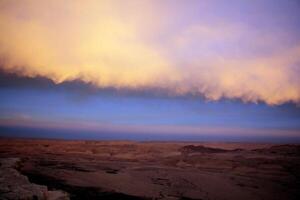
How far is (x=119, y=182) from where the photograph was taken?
10852 millimetres

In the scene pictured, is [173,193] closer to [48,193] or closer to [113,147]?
[48,193]

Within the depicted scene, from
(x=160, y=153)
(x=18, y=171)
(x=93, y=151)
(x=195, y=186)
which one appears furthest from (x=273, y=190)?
(x=93, y=151)

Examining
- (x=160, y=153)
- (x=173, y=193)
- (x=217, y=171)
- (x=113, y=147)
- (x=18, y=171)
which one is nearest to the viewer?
(x=173, y=193)

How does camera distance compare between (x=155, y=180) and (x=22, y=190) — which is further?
(x=155, y=180)

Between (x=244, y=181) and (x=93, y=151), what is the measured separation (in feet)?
37.4

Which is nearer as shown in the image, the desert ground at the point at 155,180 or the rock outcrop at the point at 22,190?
the rock outcrop at the point at 22,190

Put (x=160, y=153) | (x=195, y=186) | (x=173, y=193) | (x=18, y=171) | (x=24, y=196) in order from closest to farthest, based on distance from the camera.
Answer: (x=24, y=196) → (x=173, y=193) → (x=195, y=186) → (x=18, y=171) → (x=160, y=153)

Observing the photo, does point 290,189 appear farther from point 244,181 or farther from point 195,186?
point 195,186

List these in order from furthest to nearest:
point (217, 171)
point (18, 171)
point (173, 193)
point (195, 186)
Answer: point (217, 171), point (18, 171), point (195, 186), point (173, 193)

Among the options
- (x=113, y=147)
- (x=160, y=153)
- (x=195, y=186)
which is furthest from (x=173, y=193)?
(x=113, y=147)

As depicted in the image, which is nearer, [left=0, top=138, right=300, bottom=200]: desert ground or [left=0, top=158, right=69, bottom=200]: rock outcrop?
[left=0, top=158, right=69, bottom=200]: rock outcrop

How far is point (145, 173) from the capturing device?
41.4 ft

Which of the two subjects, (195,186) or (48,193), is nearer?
(48,193)

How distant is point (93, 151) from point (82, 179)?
988 cm
